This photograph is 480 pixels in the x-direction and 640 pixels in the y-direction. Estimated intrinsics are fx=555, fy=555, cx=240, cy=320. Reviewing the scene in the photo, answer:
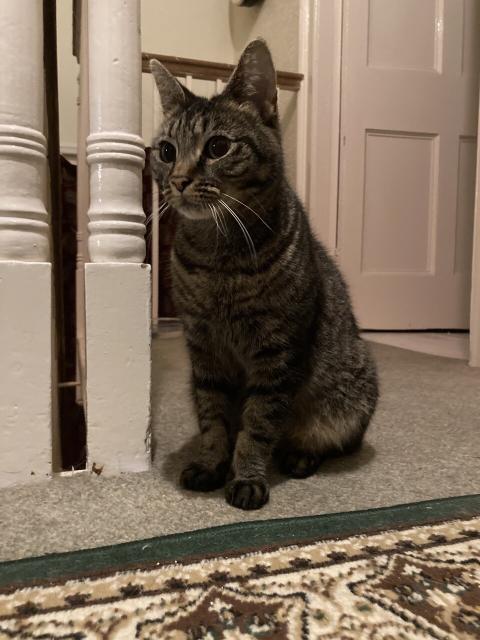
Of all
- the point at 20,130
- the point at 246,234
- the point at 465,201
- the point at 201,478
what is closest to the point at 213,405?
the point at 201,478

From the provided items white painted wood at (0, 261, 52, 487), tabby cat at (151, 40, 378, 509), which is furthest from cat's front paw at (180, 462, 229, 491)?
white painted wood at (0, 261, 52, 487)

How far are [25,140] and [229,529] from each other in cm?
62

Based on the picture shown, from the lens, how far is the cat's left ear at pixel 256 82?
35.2 inches

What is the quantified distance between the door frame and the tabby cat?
4.94 feet

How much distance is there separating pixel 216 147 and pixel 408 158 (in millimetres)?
2117

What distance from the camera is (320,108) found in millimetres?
2498

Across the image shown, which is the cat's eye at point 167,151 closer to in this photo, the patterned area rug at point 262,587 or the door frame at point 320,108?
the patterned area rug at point 262,587

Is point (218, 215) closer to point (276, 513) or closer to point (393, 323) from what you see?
point (276, 513)

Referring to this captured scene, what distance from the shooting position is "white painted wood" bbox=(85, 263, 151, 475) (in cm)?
87

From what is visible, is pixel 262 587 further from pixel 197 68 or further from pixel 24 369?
pixel 197 68

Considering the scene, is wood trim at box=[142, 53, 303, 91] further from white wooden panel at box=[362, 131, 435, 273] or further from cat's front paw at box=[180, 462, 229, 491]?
cat's front paw at box=[180, 462, 229, 491]

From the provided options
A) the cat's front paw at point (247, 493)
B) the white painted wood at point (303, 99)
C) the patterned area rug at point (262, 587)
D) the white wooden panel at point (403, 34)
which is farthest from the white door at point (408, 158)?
the patterned area rug at point (262, 587)

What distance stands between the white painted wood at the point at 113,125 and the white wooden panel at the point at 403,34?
6.64 feet

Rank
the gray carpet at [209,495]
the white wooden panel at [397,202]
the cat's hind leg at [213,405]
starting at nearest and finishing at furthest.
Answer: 1. the gray carpet at [209,495]
2. the cat's hind leg at [213,405]
3. the white wooden panel at [397,202]
